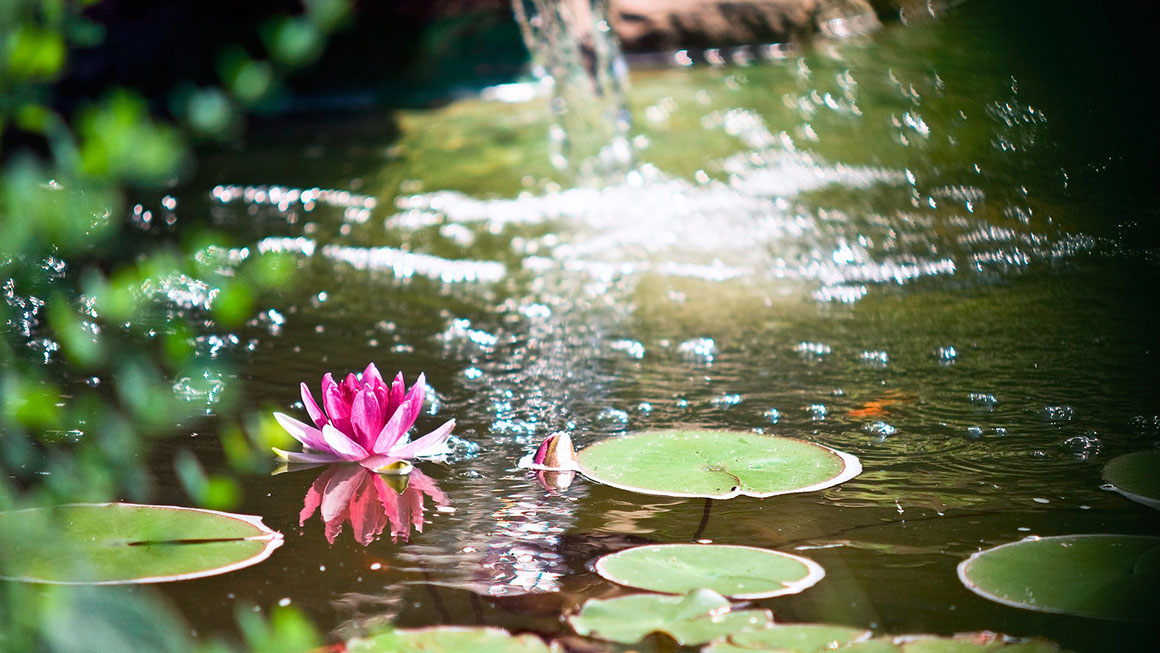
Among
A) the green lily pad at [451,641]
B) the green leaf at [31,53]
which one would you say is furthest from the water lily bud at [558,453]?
the green leaf at [31,53]

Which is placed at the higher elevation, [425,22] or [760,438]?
[425,22]

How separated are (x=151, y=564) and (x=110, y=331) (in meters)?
1.46

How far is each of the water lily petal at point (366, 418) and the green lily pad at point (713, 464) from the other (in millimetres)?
359

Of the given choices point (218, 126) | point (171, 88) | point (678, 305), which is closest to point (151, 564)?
point (218, 126)

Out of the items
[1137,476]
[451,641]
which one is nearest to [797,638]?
[451,641]

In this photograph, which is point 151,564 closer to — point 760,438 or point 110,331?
point 760,438

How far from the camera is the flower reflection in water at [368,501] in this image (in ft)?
5.22

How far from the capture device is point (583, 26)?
470 centimetres

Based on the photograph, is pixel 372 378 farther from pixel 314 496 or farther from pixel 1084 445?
pixel 1084 445

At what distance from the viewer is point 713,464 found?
1.78m

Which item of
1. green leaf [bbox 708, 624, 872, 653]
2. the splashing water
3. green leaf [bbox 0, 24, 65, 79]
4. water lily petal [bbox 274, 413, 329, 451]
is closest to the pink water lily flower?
water lily petal [bbox 274, 413, 329, 451]

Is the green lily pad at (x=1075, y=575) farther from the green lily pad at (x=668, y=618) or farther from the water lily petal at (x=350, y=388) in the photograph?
the water lily petal at (x=350, y=388)

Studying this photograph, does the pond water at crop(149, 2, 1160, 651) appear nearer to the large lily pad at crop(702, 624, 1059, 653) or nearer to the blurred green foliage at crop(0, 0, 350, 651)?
the large lily pad at crop(702, 624, 1059, 653)

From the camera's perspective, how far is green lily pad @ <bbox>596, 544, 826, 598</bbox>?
1344 mm
